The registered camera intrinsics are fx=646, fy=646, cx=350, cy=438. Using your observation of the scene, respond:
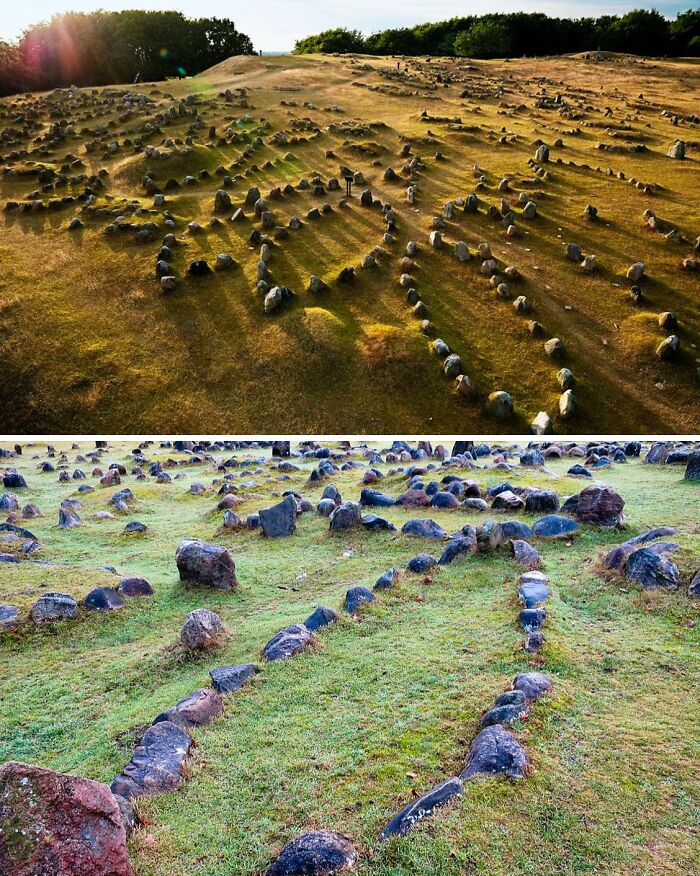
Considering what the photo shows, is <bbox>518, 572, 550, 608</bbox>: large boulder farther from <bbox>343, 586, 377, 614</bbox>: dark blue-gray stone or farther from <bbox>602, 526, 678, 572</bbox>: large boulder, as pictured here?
<bbox>343, 586, 377, 614</bbox>: dark blue-gray stone

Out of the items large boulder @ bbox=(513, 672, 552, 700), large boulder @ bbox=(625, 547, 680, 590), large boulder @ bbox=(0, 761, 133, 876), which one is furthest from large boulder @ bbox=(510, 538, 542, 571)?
large boulder @ bbox=(0, 761, 133, 876)

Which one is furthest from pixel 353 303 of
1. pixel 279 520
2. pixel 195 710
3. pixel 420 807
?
pixel 420 807

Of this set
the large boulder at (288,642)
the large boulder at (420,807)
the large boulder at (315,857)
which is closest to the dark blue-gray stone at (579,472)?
the large boulder at (288,642)

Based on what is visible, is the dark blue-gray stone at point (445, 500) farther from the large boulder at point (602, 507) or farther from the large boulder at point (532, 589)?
the large boulder at point (532, 589)

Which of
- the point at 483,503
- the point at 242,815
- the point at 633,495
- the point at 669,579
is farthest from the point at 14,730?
the point at 633,495

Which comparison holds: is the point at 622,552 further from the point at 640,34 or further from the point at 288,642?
the point at 640,34

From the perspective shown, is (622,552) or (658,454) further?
(658,454)

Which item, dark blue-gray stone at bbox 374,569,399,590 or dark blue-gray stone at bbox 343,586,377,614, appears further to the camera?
dark blue-gray stone at bbox 374,569,399,590
